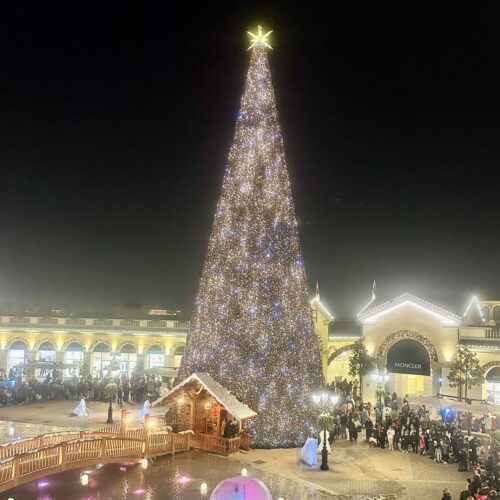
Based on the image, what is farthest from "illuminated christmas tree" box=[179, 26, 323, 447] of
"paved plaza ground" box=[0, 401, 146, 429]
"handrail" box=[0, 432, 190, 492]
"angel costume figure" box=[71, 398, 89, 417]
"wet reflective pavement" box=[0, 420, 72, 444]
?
"angel costume figure" box=[71, 398, 89, 417]

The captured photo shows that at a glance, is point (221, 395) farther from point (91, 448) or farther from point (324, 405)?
point (91, 448)

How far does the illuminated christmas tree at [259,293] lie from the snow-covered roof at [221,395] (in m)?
0.48

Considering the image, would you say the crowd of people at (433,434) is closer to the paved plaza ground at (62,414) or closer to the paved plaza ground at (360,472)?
the paved plaza ground at (360,472)

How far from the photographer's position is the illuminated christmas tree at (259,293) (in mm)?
24047

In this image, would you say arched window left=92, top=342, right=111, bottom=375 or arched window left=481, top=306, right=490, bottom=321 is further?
arched window left=92, top=342, right=111, bottom=375

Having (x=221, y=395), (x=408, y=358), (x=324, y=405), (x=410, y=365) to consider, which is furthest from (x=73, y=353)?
(x=324, y=405)

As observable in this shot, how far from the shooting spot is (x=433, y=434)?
24203mm

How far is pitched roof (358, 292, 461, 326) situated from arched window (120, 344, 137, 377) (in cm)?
2000

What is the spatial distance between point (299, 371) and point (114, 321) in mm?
27992

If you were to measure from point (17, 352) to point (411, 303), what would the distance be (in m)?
Result: 33.7

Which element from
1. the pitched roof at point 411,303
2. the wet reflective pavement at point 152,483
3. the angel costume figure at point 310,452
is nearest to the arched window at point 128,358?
the pitched roof at point 411,303

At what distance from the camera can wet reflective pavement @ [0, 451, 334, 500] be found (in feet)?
55.4

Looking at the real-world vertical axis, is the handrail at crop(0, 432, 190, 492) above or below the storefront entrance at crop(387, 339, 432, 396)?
below

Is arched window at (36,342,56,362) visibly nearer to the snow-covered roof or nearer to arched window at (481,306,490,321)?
the snow-covered roof
